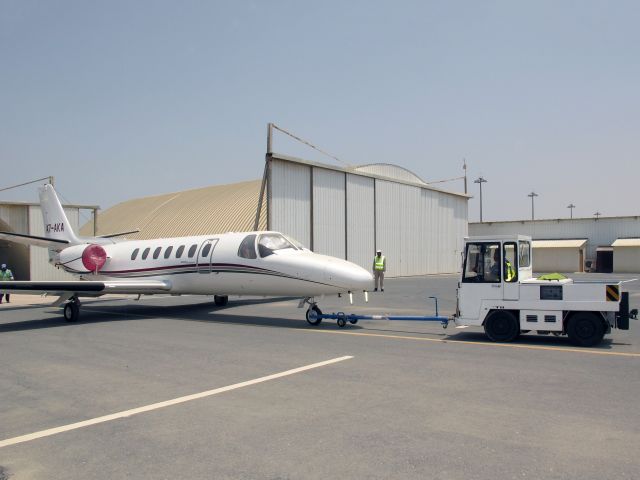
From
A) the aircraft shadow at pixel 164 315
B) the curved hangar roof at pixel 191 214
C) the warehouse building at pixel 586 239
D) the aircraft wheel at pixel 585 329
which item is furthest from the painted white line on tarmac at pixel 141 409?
the warehouse building at pixel 586 239

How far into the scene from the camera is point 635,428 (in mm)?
5703

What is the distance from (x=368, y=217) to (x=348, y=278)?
24943 millimetres

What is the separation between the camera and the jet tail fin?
893 inches

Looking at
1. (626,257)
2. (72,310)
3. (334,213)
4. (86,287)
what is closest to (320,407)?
(86,287)

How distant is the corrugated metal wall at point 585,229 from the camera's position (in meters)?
58.6

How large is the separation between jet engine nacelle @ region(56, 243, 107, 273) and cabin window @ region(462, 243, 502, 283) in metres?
14.1

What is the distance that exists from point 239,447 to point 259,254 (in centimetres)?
1023

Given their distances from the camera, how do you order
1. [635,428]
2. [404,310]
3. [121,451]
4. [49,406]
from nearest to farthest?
1. [121,451]
2. [635,428]
3. [49,406]
4. [404,310]

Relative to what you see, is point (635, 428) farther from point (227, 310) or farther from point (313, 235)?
point (313, 235)

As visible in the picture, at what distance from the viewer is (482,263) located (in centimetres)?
1139

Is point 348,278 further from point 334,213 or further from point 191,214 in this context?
point 191,214

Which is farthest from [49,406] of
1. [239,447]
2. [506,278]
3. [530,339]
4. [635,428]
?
[530,339]

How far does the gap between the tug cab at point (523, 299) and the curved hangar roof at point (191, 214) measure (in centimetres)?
2216

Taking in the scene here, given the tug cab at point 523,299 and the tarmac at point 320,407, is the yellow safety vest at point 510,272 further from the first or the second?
the tarmac at point 320,407
